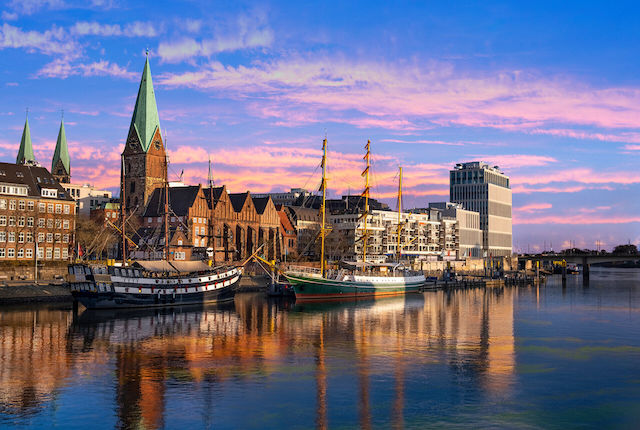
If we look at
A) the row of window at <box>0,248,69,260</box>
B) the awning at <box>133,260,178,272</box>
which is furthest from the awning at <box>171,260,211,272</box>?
the row of window at <box>0,248,69,260</box>

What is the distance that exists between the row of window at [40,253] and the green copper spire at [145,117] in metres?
60.5

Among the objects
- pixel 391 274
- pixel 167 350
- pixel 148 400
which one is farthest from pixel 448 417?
pixel 391 274

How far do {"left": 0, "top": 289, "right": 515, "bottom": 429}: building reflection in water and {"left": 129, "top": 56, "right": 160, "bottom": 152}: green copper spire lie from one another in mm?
104968

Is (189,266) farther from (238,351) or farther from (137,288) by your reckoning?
(238,351)

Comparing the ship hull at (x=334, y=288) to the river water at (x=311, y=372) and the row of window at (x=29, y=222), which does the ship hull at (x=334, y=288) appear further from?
the row of window at (x=29, y=222)

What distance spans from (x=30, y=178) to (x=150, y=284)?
54.5 m

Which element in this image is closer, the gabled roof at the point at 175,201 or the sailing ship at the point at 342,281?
the sailing ship at the point at 342,281

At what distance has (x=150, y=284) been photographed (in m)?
92.8

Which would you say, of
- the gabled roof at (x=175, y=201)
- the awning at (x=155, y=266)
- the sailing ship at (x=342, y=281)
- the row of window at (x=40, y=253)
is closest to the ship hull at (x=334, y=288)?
the sailing ship at (x=342, y=281)

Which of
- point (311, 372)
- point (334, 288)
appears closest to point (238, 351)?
point (311, 372)

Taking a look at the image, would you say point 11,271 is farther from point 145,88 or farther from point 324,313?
point 145,88

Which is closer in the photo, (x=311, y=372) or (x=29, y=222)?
(x=311, y=372)

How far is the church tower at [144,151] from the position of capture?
187250 millimetres

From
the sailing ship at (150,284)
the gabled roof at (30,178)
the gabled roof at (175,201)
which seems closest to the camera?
the sailing ship at (150,284)
